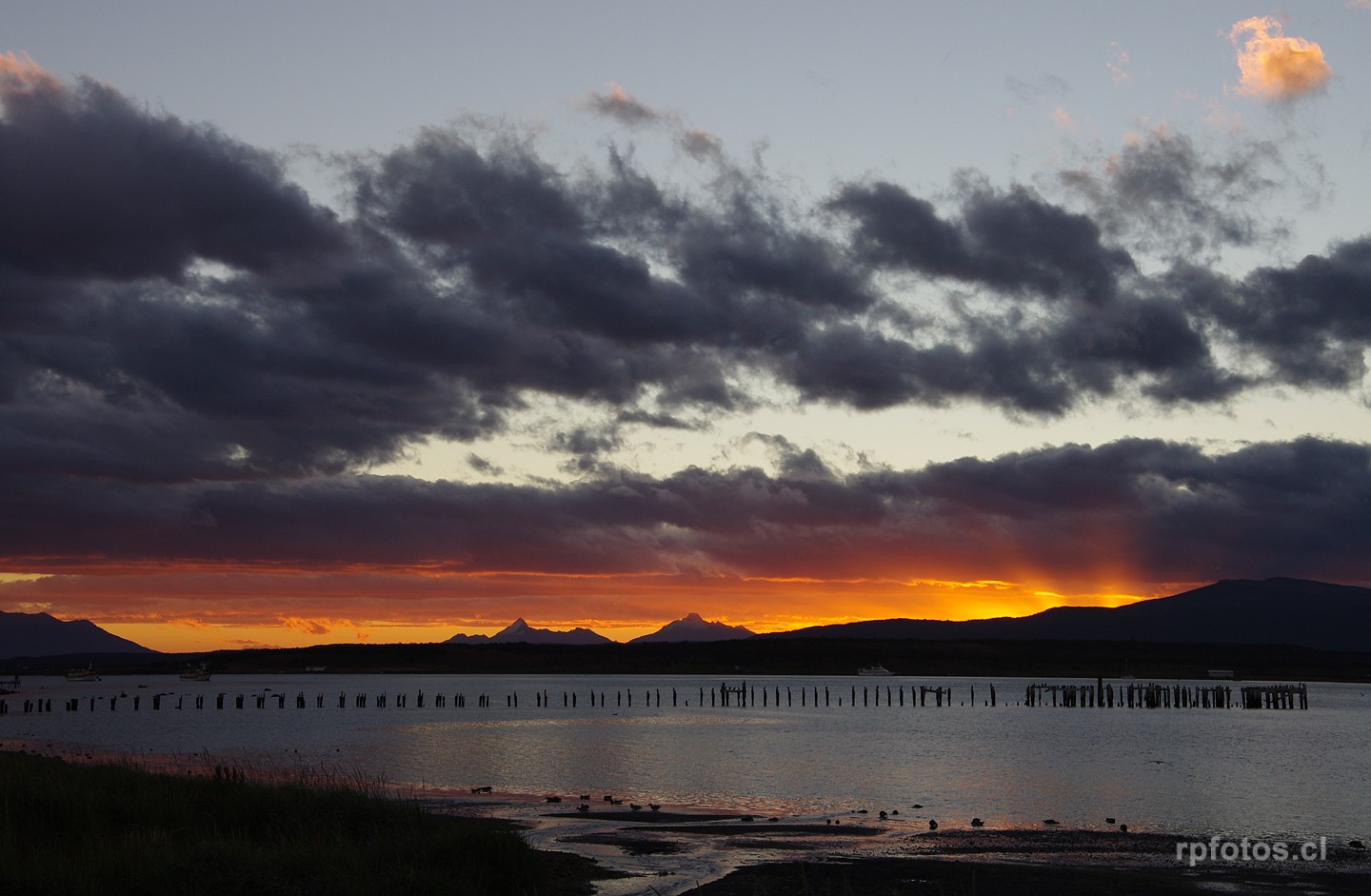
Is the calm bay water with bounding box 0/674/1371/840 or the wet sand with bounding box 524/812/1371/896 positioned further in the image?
A: the calm bay water with bounding box 0/674/1371/840

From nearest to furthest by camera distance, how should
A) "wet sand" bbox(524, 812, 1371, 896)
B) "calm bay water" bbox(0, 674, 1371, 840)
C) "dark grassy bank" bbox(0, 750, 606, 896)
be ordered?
"dark grassy bank" bbox(0, 750, 606, 896) < "wet sand" bbox(524, 812, 1371, 896) < "calm bay water" bbox(0, 674, 1371, 840)

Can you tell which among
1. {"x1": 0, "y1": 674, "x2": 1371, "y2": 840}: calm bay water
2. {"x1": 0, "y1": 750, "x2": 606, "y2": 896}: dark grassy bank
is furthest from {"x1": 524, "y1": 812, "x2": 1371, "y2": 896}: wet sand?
{"x1": 0, "y1": 674, "x2": 1371, "y2": 840}: calm bay water

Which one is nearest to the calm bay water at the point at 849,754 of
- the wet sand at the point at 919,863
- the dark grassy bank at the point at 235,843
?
the wet sand at the point at 919,863

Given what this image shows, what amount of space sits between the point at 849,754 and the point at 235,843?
47.6 meters

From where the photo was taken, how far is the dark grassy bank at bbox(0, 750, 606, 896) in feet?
56.7

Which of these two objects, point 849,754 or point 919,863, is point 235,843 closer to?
point 919,863

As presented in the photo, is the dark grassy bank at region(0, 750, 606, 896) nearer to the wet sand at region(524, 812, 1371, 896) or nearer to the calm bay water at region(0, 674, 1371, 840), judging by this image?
the wet sand at region(524, 812, 1371, 896)

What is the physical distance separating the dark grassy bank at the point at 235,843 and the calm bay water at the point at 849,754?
1867 cm

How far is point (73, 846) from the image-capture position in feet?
65.1

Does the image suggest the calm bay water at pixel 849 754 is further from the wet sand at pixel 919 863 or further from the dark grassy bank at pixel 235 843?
the dark grassy bank at pixel 235 843

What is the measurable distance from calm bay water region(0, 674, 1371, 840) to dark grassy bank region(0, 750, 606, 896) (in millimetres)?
18671

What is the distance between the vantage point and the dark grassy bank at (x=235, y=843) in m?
17.3

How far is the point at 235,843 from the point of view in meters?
18.8

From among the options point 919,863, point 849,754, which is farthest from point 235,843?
point 849,754
